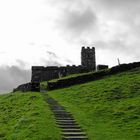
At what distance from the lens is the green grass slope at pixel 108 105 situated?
32.6 m

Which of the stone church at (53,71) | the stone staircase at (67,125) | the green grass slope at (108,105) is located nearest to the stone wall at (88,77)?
the green grass slope at (108,105)

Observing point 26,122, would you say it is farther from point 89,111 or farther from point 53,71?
point 53,71

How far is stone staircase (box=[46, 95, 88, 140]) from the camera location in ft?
98.8

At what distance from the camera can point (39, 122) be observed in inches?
1353

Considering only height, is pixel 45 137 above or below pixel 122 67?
below

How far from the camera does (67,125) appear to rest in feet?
113

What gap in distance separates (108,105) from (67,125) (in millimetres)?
12935

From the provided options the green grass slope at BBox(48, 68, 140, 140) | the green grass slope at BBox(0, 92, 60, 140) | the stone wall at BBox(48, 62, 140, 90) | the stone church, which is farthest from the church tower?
the green grass slope at BBox(0, 92, 60, 140)

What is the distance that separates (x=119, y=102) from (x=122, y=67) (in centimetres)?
2578

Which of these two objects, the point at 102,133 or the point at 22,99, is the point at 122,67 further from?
the point at 102,133

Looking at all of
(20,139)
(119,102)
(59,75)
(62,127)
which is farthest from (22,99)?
(59,75)

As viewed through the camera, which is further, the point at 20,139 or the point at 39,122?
the point at 39,122

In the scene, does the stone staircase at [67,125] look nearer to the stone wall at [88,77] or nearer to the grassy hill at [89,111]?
the grassy hill at [89,111]

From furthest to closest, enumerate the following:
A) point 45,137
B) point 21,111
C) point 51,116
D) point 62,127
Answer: point 21,111, point 51,116, point 62,127, point 45,137
